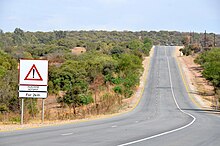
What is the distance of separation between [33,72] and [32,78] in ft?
1.17

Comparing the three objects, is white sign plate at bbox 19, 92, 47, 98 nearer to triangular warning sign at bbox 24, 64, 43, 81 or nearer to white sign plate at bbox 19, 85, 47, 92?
white sign plate at bbox 19, 85, 47, 92

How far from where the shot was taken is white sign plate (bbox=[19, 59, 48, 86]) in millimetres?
23047

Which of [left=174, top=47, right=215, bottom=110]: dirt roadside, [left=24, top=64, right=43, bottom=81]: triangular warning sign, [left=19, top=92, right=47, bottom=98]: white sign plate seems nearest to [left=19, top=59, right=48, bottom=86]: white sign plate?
[left=24, top=64, right=43, bottom=81]: triangular warning sign

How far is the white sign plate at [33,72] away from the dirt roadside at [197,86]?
1382 inches

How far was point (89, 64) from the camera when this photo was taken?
3147 inches

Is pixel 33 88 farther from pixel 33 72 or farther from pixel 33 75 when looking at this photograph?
pixel 33 72

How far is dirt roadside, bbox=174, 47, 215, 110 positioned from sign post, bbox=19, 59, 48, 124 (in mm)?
34915

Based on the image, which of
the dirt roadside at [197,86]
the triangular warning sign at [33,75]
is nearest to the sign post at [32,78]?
the triangular warning sign at [33,75]

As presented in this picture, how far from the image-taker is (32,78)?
23.5m

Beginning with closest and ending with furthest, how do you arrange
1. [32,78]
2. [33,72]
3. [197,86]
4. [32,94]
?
[33,72] → [32,78] → [32,94] → [197,86]

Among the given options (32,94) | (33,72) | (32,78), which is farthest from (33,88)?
(33,72)

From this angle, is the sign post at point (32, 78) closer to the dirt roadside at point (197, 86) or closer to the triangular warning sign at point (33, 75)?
the triangular warning sign at point (33, 75)

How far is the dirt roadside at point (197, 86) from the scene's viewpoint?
6359 centimetres

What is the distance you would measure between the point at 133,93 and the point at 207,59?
3403 centimetres
